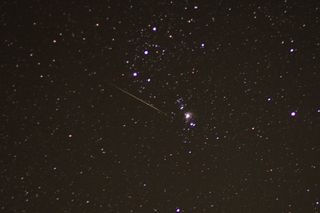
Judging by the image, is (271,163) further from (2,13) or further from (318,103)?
(2,13)

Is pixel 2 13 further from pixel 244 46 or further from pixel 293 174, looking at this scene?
pixel 293 174

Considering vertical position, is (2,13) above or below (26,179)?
above

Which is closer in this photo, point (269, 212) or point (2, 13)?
point (2, 13)

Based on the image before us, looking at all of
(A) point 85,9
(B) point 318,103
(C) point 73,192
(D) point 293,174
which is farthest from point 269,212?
(A) point 85,9

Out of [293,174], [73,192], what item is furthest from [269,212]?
[73,192]

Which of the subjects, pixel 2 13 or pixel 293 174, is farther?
pixel 293 174

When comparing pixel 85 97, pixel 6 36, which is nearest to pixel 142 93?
pixel 85 97

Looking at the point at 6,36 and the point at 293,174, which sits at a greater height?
the point at 6,36

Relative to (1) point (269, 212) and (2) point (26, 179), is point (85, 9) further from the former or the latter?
(1) point (269, 212)
